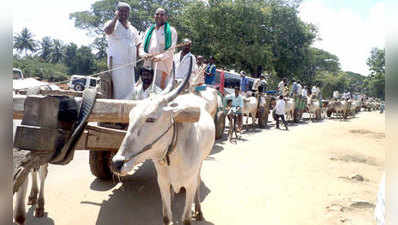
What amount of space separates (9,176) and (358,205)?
187 inches

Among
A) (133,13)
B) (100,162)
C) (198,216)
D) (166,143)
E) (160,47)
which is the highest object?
(133,13)

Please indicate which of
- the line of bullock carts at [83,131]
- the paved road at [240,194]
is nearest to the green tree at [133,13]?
the paved road at [240,194]

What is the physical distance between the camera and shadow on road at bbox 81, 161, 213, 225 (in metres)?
3.56

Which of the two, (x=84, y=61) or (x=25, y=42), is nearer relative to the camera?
(x=84, y=61)

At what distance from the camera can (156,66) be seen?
160 inches

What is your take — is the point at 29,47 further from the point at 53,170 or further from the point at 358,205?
the point at 358,205

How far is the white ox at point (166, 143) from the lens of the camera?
7.01ft

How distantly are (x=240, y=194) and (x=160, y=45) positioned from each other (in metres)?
2.78

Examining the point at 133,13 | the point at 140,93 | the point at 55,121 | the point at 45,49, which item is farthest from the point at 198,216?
the point at 45,49

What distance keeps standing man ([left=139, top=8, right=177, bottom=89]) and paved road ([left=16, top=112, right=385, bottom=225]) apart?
Answer: 1.85 meters

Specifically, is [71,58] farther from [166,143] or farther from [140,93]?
[166,143]

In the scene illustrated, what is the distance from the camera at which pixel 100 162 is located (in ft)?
14.1

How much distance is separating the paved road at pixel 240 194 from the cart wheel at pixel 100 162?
0.84 ft

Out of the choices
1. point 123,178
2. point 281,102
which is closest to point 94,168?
point 123,178
